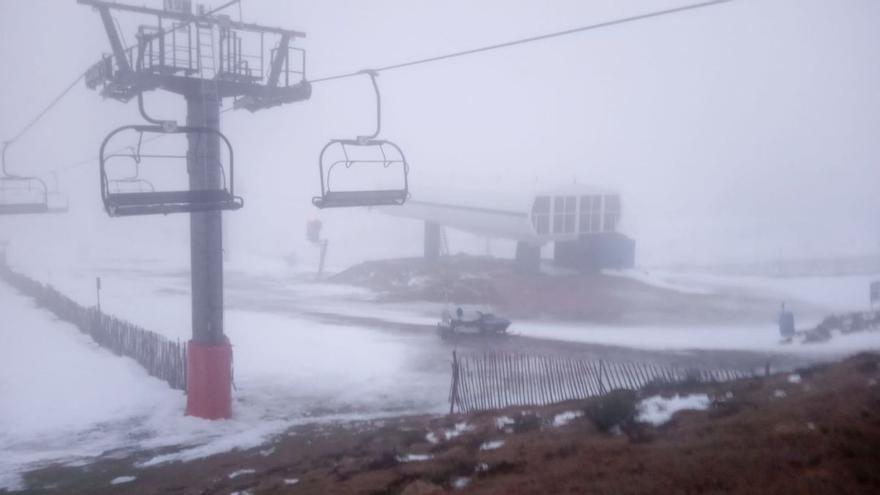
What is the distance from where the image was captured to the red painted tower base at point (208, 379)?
55.7 feet

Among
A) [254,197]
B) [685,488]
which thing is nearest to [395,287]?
[685,488]

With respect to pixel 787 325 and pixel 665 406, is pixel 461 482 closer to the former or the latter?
pixel 665 406

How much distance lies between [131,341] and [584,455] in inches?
701

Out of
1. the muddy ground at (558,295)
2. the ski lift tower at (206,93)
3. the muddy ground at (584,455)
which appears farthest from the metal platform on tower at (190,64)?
the muddy ground at (558,295)

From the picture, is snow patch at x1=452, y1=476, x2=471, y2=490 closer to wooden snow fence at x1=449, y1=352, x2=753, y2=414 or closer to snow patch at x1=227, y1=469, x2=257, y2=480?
snow patch at x1=227, y1=469, x2=257, y2=480

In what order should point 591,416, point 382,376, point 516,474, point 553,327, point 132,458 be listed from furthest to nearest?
point 553,327 < point 382,376 < point 132,458 < point 591,416 < point 516,474

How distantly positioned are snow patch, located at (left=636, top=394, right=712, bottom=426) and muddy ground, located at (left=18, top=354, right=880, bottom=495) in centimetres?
26

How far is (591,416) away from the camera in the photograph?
11.7 meters

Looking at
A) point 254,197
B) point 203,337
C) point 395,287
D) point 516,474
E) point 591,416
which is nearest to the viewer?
point 516,474

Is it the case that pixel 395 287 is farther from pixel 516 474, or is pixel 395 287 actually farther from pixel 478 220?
pixel 516 474

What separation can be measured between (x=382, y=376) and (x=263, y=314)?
49.0ft

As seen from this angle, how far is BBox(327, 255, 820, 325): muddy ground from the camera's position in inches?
1337

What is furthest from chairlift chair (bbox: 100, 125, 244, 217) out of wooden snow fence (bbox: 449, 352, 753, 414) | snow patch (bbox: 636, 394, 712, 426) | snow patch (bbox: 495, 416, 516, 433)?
wooden snow fence (bbox: 449, 352, 753, 414)

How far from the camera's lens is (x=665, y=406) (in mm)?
12117
